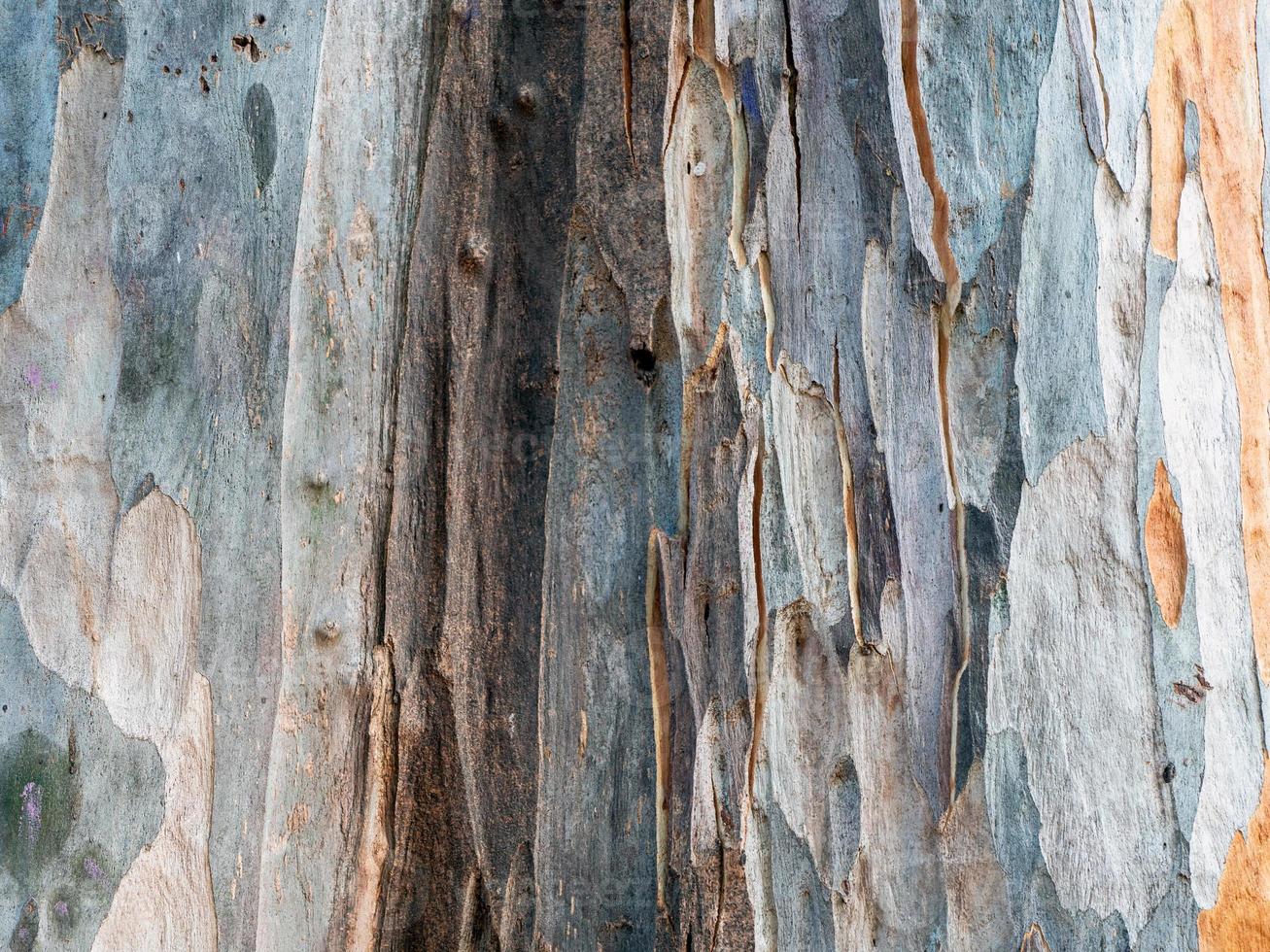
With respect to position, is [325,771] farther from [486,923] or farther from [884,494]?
[884,494]

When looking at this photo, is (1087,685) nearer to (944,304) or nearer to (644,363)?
(944,304)

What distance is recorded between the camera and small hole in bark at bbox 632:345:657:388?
80 centimetres

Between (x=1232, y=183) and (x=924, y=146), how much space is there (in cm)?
30

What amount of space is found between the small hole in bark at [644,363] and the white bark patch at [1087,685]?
300 millimetres

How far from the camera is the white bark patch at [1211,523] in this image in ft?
2.65

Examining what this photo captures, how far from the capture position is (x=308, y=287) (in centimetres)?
79

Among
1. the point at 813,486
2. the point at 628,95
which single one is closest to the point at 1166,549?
the point at 813,486

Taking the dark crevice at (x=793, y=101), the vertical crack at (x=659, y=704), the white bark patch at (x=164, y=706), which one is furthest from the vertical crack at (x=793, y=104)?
the white bark patch at (x=164, y=706)

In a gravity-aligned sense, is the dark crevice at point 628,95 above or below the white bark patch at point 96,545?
above

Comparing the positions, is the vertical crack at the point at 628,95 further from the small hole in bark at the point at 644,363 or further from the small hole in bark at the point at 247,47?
the small hole in bark at the point at 247,47

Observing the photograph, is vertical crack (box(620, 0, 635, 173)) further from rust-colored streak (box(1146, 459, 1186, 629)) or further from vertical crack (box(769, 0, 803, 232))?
rust-colored streak (box(1146, 459, 1186, 629))

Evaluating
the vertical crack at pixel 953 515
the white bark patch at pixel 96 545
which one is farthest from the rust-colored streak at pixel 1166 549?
the white bark patch at pixel 96 545

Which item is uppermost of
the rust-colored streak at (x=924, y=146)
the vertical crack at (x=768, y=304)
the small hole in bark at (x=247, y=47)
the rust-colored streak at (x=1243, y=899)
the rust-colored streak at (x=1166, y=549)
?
the small hole in bark at (x=247, y=47)

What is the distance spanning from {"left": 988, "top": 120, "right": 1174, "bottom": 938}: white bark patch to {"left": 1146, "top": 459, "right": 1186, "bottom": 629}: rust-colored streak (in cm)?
1
